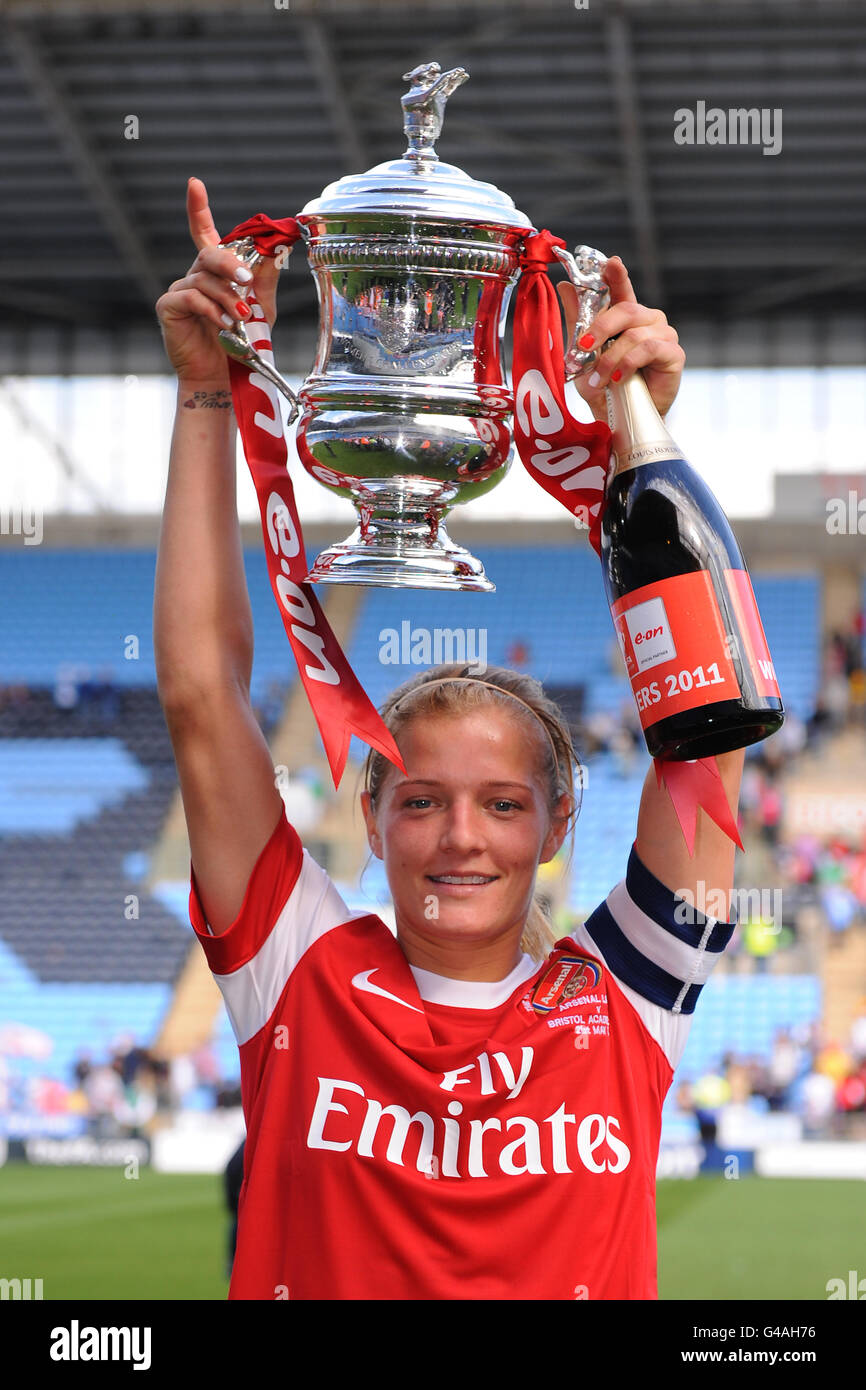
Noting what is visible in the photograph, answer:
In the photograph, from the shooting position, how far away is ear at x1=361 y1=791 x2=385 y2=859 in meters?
1.63

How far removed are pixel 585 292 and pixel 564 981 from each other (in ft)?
2.10

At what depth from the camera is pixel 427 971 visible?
62.9 inches

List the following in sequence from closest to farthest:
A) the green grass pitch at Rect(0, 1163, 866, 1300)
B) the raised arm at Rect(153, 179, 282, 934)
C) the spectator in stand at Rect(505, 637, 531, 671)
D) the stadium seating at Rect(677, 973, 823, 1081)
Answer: the raised arm at Rect(153, 179, 282, 934) → the green grass pitch at Rect(0, 1163, 866, 1300) → the stadium seating at Rect(677, 973, 823, 1081) → the spectator in stand at Rect(505, 637, 531, 671)

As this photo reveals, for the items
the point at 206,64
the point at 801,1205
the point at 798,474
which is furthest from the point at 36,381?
the point at 801,1205

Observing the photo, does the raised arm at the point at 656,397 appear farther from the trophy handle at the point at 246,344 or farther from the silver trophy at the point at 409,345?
the trophy handle at the point at 246,344

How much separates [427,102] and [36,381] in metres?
16.9

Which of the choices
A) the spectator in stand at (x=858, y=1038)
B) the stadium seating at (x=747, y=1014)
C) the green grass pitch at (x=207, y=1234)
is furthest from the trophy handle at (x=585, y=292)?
the stadium seating at (x=747, y=1014)

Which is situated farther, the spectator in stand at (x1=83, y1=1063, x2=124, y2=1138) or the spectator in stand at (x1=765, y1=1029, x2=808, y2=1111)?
the spectator in stand at (x1=83, y1=1063, x2=124, y2=1138)

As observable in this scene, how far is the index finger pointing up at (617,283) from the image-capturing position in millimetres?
1444

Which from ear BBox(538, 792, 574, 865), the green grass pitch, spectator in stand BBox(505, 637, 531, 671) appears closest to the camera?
ear BBox(538, 792, 574, 865)

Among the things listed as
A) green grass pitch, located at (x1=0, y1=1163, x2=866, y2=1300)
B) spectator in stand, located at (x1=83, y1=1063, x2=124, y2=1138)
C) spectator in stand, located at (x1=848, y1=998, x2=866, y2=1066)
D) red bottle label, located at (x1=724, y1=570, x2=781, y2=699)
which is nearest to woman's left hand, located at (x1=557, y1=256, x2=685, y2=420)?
red bottle label, located at (x1=724, y1=570, x2=781, y2=699)

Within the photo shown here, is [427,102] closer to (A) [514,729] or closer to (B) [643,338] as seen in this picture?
(B) [643,338]

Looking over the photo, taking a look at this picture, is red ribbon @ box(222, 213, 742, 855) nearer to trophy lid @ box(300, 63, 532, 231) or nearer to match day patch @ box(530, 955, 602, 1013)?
trophy lid @ box(300, 63, 532, 231)
